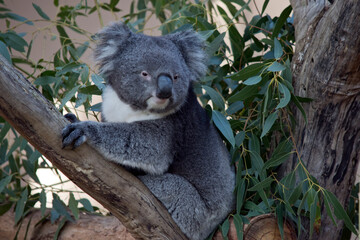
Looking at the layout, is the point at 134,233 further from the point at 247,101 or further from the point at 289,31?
the point at 289,31

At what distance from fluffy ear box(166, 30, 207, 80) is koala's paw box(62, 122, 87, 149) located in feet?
2.53

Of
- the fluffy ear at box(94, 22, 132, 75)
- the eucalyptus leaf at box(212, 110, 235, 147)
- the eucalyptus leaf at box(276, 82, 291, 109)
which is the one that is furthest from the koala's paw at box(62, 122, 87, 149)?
the eucalyptus leaf at box(276, 82, 291, 109)

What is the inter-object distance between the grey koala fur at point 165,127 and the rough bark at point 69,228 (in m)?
0.47

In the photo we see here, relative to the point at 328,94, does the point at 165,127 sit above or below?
below

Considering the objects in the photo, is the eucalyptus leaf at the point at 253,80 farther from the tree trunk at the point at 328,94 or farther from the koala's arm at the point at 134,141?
the koala's arm at the point at 134,141

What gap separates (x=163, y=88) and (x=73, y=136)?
1.58 ft

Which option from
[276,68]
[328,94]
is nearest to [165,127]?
[276,68]

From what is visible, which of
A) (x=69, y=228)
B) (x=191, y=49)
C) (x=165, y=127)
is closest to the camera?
(x=165, y=127)

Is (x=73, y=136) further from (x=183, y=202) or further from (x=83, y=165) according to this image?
(x=183, y=202)

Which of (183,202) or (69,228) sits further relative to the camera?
(69,228)

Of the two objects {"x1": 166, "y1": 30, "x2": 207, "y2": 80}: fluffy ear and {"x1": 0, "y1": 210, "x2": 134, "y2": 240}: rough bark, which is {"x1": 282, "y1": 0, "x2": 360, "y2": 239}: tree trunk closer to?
{"x1": 166, "y1": 30, "x2": 207, "y2": 80}: fluffy ear

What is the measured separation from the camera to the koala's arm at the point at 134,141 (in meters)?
1.80

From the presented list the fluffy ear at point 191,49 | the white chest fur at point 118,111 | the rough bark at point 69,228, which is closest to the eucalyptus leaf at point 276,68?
the fluffy ear at point 191,49

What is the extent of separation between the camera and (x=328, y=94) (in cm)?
199
